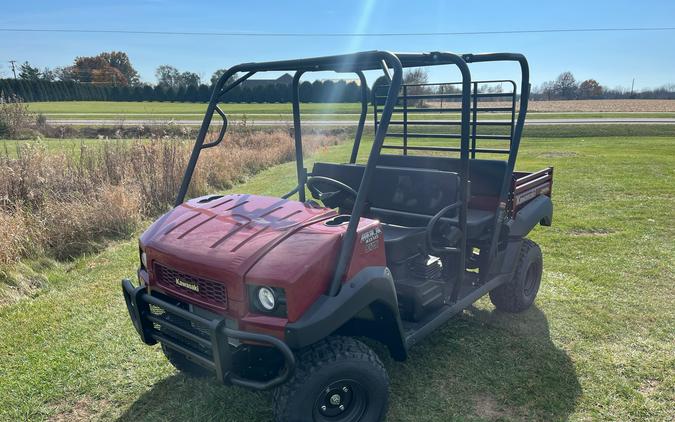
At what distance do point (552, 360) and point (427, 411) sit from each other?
103 centimetres

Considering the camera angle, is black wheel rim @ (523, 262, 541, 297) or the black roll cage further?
black wheel rim @ (523, 262, 541, 297)

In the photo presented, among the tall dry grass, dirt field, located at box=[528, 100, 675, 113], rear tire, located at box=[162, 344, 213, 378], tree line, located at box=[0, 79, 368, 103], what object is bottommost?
rear tire, located at box=[162, 344, 213, 378]

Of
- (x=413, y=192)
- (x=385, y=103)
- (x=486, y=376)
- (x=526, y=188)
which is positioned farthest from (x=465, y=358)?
(x=385, y=103)

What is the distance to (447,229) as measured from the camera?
116 inches

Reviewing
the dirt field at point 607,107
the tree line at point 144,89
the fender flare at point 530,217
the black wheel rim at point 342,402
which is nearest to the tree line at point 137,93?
the tree line at point 144,89

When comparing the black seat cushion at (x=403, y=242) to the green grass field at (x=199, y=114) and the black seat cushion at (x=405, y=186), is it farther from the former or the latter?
the green grass field at (x=199, y=114)

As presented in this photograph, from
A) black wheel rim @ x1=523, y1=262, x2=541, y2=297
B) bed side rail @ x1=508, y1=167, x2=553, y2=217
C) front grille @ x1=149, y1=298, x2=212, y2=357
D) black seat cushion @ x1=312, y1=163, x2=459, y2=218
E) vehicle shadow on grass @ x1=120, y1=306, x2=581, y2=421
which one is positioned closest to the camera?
front grille @ x1=149, y1=298, x2=212, y2=357

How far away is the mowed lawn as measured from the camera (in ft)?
8.84

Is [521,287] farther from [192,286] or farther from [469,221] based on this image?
[192,286]

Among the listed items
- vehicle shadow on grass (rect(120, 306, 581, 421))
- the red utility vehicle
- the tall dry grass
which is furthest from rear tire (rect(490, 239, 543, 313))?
the tall dry grass

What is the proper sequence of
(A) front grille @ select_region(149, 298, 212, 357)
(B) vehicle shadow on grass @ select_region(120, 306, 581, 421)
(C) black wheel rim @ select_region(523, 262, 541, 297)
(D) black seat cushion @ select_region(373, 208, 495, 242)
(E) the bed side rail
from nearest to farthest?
(A) front grille @ select_region(149, 298, 212, 357) < (B) vehicle shadow on grass @ select_region(120, 306, 581, 421) < (D) black seat cushion @ select_region(373, 208, 495, 242) < (E) the bed side rail < (C) black wheel rim @ select_region(523, 262, 541, 297)

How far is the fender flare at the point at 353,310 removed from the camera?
203 centimetres

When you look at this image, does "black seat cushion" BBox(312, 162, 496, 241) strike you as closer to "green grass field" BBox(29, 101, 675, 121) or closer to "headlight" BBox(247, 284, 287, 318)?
"headlight" BBox(247, 284, 287, 318)

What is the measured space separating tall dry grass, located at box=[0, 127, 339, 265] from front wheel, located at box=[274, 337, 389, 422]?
367 centimetres
